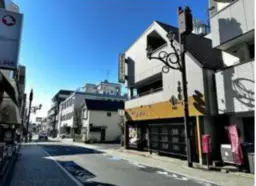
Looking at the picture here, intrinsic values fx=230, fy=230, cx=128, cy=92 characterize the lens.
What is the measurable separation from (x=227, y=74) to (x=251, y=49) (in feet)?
6.43

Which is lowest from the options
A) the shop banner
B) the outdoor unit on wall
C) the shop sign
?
the shop banner

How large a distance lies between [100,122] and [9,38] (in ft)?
106

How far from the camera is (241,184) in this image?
26.4ft

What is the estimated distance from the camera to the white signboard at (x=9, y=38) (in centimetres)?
754

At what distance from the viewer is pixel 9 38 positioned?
786 centimetres

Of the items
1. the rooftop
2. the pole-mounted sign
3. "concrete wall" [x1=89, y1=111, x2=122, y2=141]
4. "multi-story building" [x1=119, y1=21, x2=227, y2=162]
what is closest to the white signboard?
the pole-mounted sign

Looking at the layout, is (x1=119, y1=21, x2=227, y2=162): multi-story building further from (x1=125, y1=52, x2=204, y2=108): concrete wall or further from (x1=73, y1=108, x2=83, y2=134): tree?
(x1=73, y1=108, x2=83, y2=134): tree

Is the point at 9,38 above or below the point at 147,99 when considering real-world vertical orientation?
above

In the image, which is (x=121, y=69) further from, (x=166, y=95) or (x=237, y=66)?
(x=237, y=66)

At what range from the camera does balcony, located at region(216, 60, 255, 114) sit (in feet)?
34.9

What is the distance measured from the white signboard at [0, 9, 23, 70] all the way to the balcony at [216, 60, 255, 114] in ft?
32.0

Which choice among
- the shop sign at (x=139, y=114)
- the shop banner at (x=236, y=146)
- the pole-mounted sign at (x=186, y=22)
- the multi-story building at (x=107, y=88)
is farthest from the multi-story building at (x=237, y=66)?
the multi-story building at (x=107, y=88)

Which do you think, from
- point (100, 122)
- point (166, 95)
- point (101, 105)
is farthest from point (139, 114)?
point (101, 105)

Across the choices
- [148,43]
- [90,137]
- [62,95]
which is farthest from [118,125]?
[62,95]
